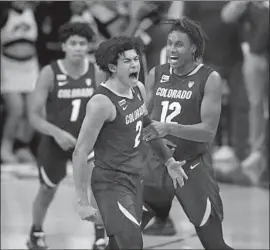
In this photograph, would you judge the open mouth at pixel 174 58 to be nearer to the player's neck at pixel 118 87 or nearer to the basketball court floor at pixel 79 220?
the player's neck at pixel 118 87

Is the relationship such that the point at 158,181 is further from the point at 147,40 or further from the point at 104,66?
the point at 147,40

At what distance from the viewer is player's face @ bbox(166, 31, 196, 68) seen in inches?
271

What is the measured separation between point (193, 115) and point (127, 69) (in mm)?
747

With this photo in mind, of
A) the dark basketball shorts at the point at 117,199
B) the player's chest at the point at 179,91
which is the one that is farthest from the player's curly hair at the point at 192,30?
the dark basketball shorts at the point at 117,199

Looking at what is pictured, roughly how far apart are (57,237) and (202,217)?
274 centimetres

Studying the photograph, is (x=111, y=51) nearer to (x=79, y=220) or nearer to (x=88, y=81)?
(x=88, y=81)

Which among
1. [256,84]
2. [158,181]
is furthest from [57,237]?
[256,84]

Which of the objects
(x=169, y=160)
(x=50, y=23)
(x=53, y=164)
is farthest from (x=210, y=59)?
(x=169, y=160)

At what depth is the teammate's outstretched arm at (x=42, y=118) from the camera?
797cm

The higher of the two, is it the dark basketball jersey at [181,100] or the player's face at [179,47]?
the player's face at [179,47]

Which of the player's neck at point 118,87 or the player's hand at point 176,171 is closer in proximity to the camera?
the player's neck at point 118,87

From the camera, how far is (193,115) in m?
6.95

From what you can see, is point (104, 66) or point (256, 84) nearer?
point (104, 66)

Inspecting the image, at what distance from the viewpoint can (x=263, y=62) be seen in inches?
480
